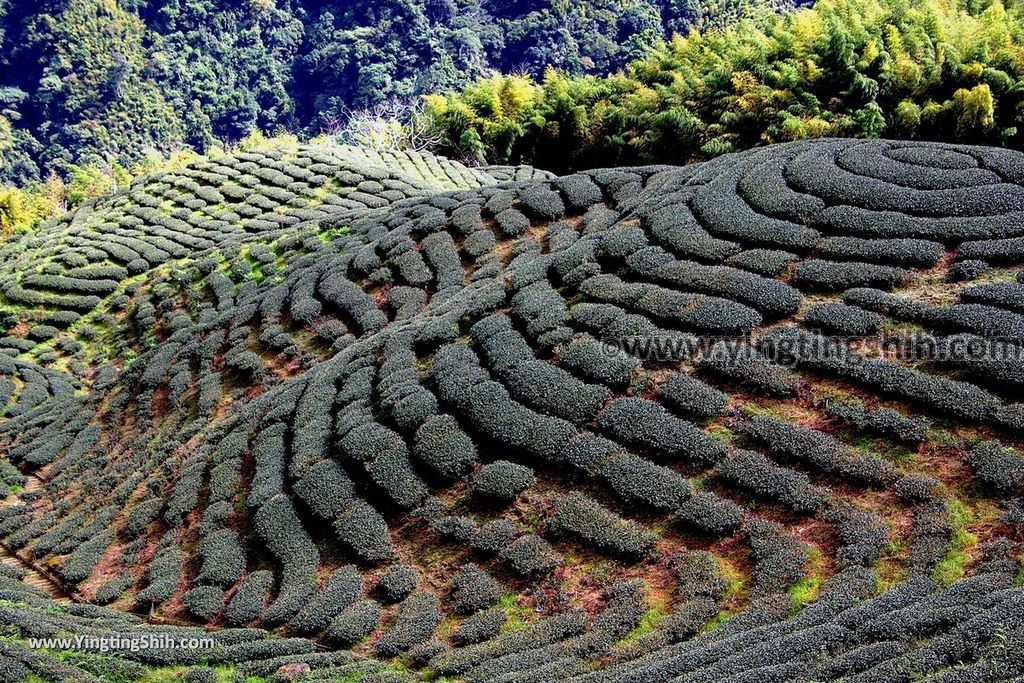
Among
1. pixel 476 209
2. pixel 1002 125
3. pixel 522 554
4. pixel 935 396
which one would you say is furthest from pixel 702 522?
pixel 1002 125

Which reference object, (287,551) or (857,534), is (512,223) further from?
(857,534)

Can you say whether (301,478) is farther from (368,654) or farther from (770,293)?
(770,293)

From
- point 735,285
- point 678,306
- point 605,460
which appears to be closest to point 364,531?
point 605,460

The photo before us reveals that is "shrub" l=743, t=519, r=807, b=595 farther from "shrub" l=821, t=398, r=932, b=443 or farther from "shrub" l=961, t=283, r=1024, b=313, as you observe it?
"shrub" l=961, t=283, r=1024, b=313

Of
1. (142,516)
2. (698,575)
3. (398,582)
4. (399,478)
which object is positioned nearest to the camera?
(698,575)

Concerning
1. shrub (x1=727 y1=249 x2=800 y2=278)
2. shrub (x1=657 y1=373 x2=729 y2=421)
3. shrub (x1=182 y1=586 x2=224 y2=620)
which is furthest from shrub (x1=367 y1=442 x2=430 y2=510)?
shrub (x1=727 y1=249 x2=800 y2=278)
